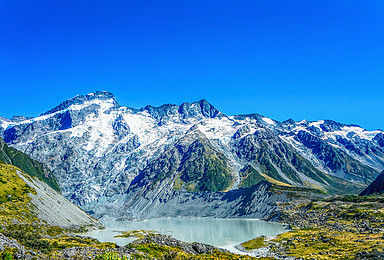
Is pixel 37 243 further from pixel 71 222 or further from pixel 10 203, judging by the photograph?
pixel 71 222

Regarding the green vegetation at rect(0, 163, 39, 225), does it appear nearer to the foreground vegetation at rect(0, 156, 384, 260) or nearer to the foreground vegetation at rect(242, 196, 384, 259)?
the foreground vegetation at rect(0, 156, 384, 260)

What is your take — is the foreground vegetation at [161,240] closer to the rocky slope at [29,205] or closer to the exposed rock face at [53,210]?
the rocky slope at [29,205]

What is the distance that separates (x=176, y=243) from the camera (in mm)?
92438

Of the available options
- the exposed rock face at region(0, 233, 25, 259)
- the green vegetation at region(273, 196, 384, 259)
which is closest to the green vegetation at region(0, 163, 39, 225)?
the exposed rock face at region(0, 233, 25, 259)

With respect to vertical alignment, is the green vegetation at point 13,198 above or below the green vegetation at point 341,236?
above

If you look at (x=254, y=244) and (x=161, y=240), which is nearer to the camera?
(x=161, y=240)

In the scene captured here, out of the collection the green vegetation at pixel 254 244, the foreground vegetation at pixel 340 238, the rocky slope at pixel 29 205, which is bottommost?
the green vegetation at pixel 254 244

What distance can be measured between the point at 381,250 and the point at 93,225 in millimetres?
160412

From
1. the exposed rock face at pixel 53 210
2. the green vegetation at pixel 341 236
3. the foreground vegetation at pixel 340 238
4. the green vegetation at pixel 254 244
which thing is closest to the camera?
the foreground vegetation at pixel 340 238

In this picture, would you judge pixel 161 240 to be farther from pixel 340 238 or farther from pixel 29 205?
pixel 29 205

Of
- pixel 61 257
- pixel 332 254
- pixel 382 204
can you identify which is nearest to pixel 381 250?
pixel 332 254

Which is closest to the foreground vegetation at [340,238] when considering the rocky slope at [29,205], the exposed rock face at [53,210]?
the exposed rock face at [53,210]

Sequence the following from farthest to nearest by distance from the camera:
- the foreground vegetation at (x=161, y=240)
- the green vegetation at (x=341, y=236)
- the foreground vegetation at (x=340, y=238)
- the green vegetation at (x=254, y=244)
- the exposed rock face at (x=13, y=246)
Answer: the green vegetation at (x=254, y=244), the green vegetation at (x=341, y=236), the foreground vegetation at (x=340, y=238), the foreground vegetation at (x=161, y=240), the exposed rock face at (x=13, y=246)

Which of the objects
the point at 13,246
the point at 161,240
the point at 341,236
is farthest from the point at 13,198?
the point at 341,236
